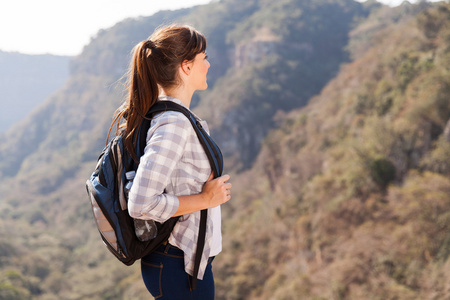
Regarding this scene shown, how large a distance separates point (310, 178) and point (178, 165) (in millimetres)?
23725

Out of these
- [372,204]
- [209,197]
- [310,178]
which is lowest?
[310,178]

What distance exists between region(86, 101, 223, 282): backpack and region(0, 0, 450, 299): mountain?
502 mm

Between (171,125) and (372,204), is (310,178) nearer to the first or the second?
(372,204)

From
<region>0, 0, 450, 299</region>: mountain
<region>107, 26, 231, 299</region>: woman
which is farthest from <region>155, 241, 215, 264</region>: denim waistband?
<region>0, 0, 450, 299</region>: mountain

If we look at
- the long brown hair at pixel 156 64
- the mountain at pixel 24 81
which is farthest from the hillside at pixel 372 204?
the mountain at pixel 24 81

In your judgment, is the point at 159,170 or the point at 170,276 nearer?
the point at 159,170

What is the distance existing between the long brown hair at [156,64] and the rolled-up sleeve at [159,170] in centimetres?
13

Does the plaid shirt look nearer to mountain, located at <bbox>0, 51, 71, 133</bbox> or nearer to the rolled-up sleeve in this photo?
the rolled-up sleeve

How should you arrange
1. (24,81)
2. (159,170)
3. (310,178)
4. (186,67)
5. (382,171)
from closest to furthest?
(159,170)
(186,67)
(382,171)
(310,178)
(24,81)

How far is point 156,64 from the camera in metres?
1.41

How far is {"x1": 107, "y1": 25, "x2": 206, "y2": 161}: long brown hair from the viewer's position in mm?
1379

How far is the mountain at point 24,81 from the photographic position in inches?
4144

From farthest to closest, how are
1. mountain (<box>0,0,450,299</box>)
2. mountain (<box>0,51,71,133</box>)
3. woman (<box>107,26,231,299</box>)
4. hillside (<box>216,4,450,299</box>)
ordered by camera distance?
mountain (<box>0,51,71,133</box>), mountain (<box>0,0,450,299</box>), hillside (<box>216,4,450,299</box>), woman (<box>107,26,231,299</box>)

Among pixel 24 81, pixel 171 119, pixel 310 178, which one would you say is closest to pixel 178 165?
pixel 171 119
